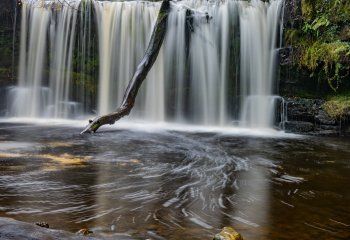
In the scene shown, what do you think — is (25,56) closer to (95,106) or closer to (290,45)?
(95,106)

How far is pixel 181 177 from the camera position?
5184mm

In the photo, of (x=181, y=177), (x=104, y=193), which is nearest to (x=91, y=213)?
(x=104, y=193)

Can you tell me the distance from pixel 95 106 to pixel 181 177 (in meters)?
9.06

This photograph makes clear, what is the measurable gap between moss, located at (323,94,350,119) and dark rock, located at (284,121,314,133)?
2.10ft

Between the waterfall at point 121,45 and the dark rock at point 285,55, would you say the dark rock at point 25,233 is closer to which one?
the dark rock at point 285,55

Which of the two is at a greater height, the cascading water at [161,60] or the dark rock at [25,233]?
the cascading water at [161,60]

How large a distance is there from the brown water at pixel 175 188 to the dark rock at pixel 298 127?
2840 mm

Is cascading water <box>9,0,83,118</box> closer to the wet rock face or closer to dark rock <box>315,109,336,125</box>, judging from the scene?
the wet rock face

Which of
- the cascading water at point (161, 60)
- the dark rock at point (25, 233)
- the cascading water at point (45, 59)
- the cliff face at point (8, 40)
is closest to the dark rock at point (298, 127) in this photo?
the cascading water at point (161, 60)

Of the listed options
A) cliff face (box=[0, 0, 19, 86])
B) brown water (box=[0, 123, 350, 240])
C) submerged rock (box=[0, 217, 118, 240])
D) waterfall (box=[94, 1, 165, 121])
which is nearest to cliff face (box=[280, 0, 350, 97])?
brown water (box=[0, 123, 350, 240])

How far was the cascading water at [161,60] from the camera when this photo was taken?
41.1 feet

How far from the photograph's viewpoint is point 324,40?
446 inches

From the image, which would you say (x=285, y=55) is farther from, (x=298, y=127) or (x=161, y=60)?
(x=161, y=60)

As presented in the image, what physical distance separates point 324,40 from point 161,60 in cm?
511
